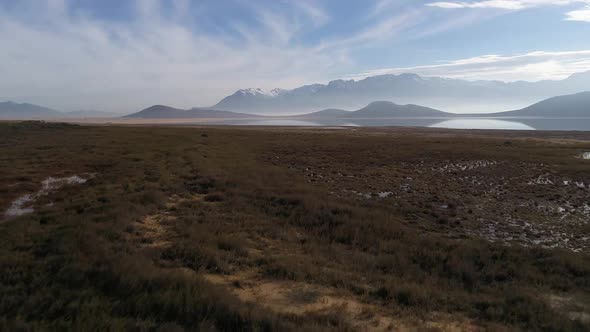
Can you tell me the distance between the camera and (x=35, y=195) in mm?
13477

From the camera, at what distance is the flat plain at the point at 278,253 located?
17.8ft

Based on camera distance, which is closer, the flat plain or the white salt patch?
the flat plain

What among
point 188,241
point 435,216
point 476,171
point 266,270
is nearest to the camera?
point 266,270

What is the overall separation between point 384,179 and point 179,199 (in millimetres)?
14072

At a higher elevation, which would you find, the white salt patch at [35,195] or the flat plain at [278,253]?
the white salt patch at [35,195]

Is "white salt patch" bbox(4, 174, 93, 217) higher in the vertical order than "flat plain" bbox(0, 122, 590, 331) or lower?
higher

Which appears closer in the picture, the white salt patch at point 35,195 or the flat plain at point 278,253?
the flat plain at point 278,253

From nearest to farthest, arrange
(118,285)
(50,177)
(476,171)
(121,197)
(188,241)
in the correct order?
1. (118,285)
2. (188,241)
3. (121,197)
4. (50,177)
5. (476,171)

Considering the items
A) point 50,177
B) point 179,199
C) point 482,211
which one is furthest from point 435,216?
point 50,177

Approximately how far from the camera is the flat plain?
5438 mm

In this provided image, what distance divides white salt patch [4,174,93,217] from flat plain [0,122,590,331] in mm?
85

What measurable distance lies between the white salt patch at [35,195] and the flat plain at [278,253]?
85 millimetres

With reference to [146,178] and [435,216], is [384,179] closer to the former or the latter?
[435,216]

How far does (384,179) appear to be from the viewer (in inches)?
874
